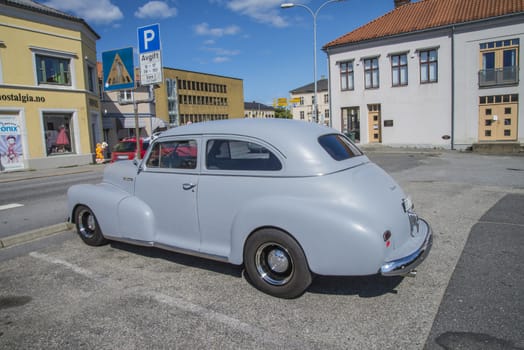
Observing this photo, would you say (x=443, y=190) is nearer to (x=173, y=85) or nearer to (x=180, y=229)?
(x=180, y=229)

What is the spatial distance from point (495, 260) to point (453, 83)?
23675 millimetres

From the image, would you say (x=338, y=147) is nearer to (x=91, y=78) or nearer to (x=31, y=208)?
(x=31, y=208)

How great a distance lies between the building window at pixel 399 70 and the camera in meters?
26.7

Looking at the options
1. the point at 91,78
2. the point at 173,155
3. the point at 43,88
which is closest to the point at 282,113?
the point at 91,78

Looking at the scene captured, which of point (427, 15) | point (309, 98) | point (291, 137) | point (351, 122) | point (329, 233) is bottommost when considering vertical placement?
point (329, 233)

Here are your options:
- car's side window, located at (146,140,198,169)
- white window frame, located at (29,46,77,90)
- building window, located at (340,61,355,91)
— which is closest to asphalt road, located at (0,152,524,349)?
car's side window, located at (146,140,198,169)

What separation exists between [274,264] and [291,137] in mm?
1273

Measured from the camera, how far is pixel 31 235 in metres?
5.97

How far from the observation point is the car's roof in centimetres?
369

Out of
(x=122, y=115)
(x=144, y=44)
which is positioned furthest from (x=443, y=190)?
(x=122, y=115)

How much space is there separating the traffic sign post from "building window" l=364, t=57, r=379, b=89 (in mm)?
20445

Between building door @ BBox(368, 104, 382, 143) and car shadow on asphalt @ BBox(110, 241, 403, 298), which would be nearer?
car shadow on asphalt @ BBox(110, 241, 403, 298)

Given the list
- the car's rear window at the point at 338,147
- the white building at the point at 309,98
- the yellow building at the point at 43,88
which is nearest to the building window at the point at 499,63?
the car's rear window at the point at 338,147

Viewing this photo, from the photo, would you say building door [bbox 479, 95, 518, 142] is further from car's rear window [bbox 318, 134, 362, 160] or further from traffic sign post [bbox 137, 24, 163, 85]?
car's rear window [bbox 318, 134, 362, 160]
